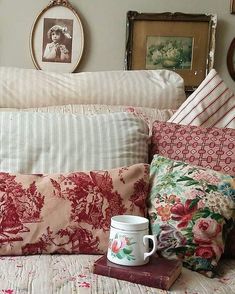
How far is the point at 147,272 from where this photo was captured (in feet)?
3.69

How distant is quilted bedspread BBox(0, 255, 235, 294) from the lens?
3.49ft

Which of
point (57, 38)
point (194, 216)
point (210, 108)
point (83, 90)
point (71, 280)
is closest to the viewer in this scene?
point (71, 280)

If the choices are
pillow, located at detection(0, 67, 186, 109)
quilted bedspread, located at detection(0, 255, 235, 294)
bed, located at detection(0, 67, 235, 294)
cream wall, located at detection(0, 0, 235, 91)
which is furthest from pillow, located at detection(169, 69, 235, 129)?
cream wall, located at detection(0, 0, 235, 91)

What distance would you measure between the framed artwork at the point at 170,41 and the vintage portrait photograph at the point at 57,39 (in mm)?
267

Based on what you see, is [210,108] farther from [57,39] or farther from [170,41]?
[57,39]

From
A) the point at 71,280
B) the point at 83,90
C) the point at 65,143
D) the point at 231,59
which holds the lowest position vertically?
the point at 71,280

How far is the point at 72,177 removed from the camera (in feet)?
4.37

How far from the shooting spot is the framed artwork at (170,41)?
216 centimetres

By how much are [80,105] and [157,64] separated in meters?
0.62

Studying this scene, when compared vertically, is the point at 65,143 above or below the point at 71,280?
above

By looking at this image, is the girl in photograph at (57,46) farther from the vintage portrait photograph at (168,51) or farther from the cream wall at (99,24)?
the vintage portrait photograph at (168,51)

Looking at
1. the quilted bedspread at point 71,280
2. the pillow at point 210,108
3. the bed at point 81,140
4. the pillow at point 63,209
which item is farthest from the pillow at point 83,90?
the quilted bedspread at point 71,280

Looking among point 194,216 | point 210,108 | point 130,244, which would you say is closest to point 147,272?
point 130,244

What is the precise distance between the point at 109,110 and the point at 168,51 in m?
0.66
